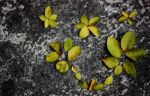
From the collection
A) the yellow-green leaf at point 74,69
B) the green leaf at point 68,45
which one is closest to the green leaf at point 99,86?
the yellow-green leaf at point 74,69

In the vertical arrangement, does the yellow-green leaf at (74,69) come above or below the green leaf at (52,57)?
below

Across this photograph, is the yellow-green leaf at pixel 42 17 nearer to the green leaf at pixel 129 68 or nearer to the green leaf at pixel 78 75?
the green leaf at pixel 78 75

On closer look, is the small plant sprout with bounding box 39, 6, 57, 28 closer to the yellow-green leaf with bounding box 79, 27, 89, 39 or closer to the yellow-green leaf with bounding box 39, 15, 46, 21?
the yellow-green leaf with bounding box 39, 15, 46, 21

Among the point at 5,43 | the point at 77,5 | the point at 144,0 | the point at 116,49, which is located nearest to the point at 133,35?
the point at 116,49

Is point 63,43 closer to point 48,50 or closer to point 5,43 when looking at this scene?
point 48,50

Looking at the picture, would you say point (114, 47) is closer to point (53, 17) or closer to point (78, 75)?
point (78, 75)

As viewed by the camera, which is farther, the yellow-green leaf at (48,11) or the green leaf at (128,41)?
the yellow-green leaf at (48,11)

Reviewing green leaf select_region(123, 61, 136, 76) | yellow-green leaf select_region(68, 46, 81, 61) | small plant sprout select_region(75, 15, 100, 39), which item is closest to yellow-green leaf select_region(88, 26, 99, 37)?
small plant sprout select_region(75, 15, 100, 39)
